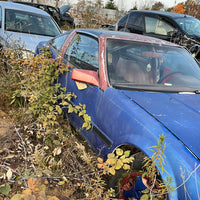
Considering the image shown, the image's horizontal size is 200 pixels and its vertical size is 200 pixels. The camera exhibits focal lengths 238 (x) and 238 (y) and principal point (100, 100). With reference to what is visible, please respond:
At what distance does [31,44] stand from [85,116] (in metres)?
3.06

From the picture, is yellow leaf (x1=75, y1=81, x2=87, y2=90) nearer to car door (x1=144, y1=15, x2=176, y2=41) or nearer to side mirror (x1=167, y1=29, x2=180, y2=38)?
side mirror (x1=167, y1=29, x2=180, y2=38)

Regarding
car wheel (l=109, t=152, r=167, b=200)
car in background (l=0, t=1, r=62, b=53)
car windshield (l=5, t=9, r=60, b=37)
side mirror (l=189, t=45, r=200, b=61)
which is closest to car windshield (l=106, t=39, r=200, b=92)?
car wheel (l=109, t=152, r=167, b=200)

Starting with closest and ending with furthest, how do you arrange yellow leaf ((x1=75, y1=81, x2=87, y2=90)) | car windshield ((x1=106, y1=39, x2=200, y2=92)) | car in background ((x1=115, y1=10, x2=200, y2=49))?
car windshield ((x1=106, y1=39, x2=200, y2=92))
yellow leaf ((x1=75, y1=81, x2=87, y2=90))
car in background ((x1=115, y1=10, x2=200, y2=49))

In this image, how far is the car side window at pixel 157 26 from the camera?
8039 mm

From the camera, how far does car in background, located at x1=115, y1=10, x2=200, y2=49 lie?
7676 millimetres

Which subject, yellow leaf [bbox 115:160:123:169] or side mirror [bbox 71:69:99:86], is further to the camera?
side mirror [bbox 71:69:99:86]

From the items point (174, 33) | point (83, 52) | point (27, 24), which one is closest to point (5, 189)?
point (83, 52)

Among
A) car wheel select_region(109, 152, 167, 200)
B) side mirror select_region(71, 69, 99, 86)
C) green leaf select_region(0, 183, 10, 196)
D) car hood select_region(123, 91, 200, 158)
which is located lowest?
green leaf select_region(0, 183, 10, 196)

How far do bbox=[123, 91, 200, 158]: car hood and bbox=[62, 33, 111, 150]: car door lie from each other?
16.5 inches

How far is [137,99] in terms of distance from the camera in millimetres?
2232

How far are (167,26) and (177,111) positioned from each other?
264 inches

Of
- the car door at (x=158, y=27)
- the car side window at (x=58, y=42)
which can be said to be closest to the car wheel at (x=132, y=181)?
the car side window at (x=58, y=42)

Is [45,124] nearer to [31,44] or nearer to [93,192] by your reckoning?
[93,192]

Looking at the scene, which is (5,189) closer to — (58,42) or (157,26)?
(58,42)
